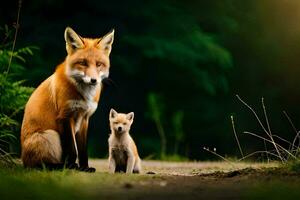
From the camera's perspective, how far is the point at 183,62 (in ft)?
57.6

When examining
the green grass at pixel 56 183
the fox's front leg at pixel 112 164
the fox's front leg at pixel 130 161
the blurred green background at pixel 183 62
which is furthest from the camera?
the blurred green background at pixel 183 62

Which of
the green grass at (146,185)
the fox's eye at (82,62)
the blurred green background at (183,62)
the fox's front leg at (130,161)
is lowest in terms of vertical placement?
the green grass at (146,185)

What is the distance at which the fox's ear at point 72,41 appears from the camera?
8727 millimetres

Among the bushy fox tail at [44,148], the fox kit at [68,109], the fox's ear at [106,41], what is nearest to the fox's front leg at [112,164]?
the fox kit at [68,109]

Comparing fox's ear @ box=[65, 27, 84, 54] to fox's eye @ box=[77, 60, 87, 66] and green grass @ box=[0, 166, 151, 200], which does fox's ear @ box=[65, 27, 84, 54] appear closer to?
fox's eye @ box=[77, 60, 87, 66]

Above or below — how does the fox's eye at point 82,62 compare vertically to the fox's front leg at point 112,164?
above

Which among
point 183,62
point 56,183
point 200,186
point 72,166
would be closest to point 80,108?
point 72,166

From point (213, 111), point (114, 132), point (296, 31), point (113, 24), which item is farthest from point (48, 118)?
point (296, 31)

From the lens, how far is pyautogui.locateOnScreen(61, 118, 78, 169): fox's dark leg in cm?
851

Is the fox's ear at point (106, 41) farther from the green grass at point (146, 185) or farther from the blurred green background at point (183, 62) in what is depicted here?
the blurred green background at point (183, 62)

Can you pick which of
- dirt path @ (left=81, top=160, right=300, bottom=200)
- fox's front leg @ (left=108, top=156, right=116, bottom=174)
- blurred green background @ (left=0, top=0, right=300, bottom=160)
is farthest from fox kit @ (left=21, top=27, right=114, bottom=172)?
blurred green background @ (left=0, top=0, right=300, bottom=160)

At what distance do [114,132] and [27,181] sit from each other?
2.68m

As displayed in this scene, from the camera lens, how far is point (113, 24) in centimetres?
1734

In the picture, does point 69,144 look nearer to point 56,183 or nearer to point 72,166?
point 72,166
